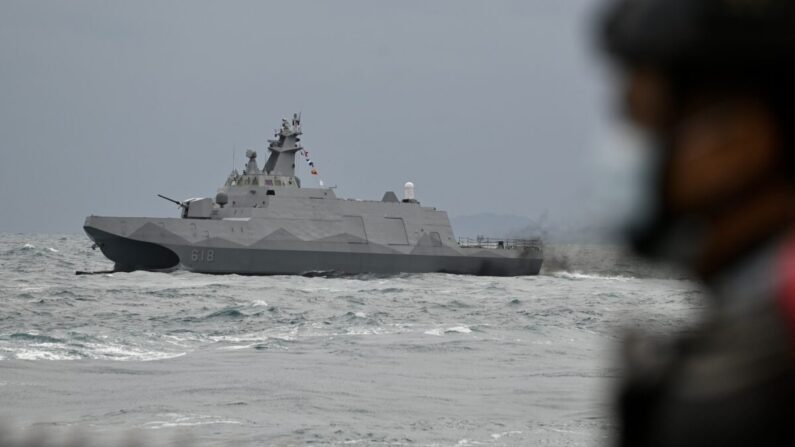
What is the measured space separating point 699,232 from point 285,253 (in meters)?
36.0

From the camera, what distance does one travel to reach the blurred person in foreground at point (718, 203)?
29.4 inches

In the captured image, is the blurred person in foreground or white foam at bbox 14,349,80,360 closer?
the blurred person in foreground

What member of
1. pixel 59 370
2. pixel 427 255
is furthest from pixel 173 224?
pixel 59 370

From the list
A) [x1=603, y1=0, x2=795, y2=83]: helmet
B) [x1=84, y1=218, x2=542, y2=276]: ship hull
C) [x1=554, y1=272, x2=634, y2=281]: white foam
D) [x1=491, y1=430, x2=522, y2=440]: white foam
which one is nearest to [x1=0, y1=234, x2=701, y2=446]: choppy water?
[x1=491, y1=430, x2=522, y2=440]: white foam

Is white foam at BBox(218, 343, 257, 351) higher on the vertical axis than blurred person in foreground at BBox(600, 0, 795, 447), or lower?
lower

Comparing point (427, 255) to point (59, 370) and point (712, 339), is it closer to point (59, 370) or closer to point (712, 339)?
point (59, 370)

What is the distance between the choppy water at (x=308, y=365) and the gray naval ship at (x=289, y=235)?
288 inches

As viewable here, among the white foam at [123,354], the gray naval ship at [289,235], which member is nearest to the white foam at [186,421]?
the white foam at [123,354]

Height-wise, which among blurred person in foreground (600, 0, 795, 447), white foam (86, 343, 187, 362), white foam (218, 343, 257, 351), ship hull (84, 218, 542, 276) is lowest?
white foam (86, 343, 187, 362)

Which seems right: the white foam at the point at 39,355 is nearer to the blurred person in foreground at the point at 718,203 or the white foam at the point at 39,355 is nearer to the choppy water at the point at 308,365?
the choppy water at the point at 308,365

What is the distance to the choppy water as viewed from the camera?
9.72 m

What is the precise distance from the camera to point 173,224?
3541 centimetres

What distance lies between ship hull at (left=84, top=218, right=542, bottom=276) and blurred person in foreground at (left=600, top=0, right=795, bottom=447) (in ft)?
115

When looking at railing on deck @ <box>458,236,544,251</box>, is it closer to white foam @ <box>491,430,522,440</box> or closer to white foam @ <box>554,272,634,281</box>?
white foam @ <box>554,272,634,281</box>
